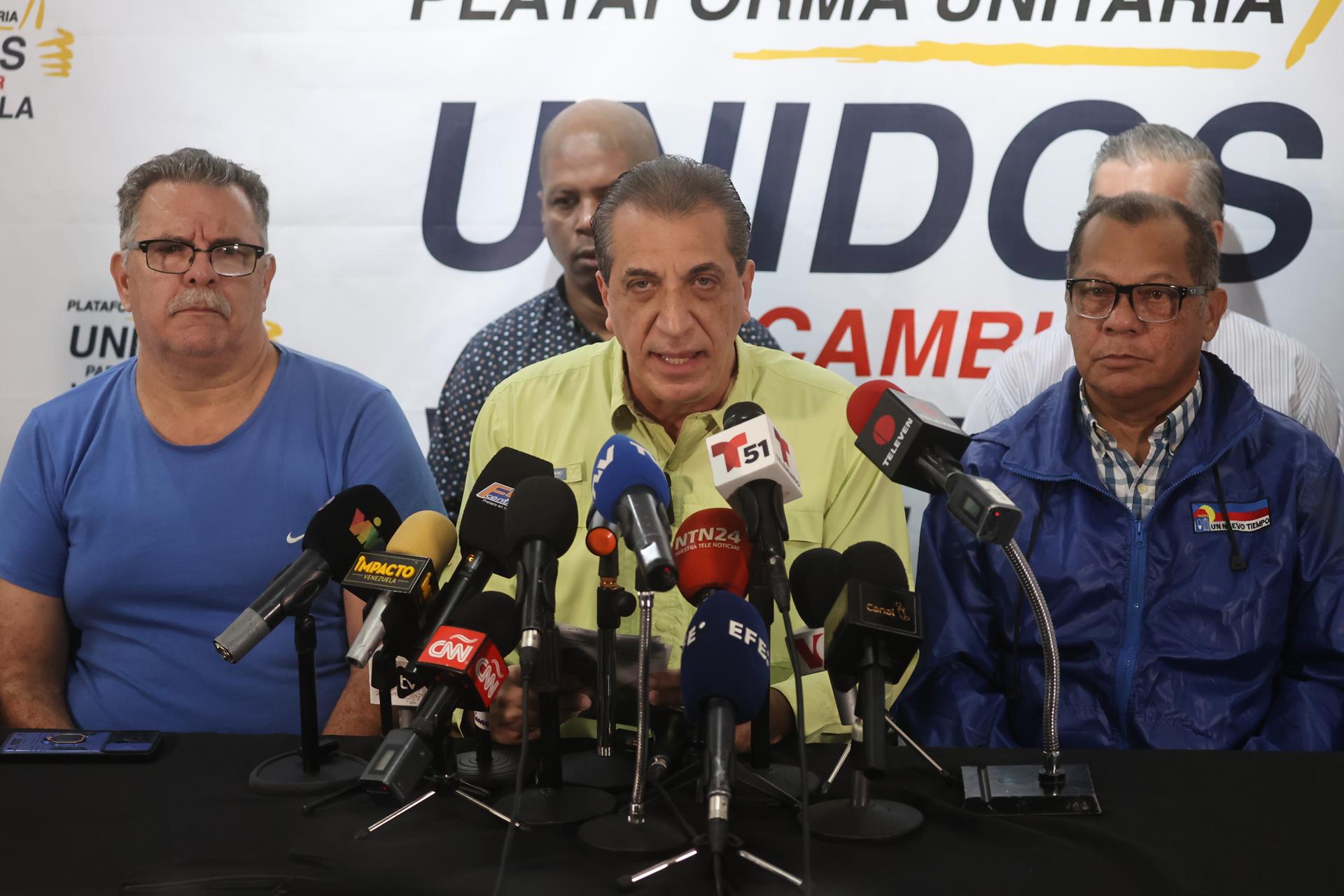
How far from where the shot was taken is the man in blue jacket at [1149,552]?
2.56m

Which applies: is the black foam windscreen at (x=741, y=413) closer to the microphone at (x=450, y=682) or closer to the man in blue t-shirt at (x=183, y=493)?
the microphone at (x=450, y=682)

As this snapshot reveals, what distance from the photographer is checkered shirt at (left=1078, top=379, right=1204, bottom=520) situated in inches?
108

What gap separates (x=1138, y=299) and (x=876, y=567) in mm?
1318

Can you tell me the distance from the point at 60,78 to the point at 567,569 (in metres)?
2.63

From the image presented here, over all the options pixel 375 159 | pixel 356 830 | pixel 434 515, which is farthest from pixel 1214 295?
pixel 375 159

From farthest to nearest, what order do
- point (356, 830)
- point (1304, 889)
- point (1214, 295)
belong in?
1. point (1214, 295)
2. point (356, 830)
3. point (1304, 889)

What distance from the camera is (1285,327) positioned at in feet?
12.2

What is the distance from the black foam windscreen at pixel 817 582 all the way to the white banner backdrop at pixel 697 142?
195cm

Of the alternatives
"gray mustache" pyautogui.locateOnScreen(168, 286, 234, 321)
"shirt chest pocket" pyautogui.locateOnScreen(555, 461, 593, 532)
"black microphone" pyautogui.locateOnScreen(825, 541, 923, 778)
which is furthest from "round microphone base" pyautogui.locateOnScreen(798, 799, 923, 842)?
"gray mustache" pyautogui.locateOnScreen(168, 286, 234, 321)

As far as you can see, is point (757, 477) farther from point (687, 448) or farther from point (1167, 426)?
point (1167, 426)

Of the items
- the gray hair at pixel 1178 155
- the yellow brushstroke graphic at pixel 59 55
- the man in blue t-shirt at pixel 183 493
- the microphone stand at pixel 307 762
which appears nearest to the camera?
the microphone stand at pixel 307 762

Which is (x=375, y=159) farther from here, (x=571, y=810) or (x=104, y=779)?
(x=571, y=810)

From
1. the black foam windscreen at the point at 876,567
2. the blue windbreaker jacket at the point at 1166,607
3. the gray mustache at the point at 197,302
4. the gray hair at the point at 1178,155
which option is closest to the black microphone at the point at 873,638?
the black foam windscreen at the point at 876,567

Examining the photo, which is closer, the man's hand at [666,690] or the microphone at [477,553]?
the microphone at [477,553]
